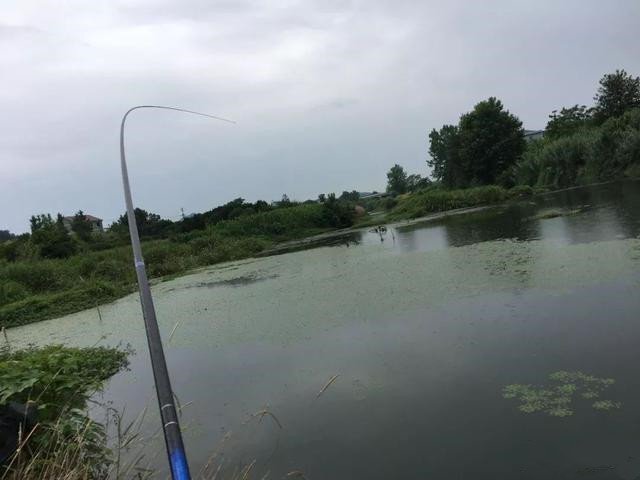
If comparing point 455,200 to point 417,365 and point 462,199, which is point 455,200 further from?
point 417,365

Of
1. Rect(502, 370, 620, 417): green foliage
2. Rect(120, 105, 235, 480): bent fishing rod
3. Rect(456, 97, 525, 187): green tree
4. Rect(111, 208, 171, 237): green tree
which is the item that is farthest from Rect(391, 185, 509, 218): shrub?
Rect(120, 105, 235, 480): bent fishing rod

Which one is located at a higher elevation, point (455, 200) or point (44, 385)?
point (455, 200)

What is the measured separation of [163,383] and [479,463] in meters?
1.91

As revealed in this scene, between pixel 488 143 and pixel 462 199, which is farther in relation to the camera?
pixel 488 143

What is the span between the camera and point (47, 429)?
260cm

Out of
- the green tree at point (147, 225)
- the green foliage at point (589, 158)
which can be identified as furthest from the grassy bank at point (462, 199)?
the green tree at point (147, 225)

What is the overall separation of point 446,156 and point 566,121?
31.7 ft

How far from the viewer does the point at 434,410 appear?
10.4 ft

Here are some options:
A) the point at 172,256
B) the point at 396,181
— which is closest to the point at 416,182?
the point at 396,181

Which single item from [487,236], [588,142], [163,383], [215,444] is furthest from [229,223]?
[163,383]

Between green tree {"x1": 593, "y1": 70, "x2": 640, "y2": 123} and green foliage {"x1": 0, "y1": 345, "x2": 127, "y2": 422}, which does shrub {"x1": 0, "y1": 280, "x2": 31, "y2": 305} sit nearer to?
green foliage {"x1": 0, "y1": 345, "x2": 127, "y2": 422}

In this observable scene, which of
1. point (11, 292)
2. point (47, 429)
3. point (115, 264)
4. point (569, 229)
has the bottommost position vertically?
point (569, 229)

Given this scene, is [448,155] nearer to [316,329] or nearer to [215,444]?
[316,329]

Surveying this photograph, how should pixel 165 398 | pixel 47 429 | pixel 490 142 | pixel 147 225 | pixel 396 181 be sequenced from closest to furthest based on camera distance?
pixel 165 398
pixel 47 429
pixel 490 142
pixel 147 225
pixel 396 181
